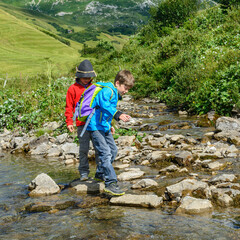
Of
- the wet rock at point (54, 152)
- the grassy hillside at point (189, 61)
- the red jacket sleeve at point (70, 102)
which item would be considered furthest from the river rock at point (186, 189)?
the grassy hillside at point (189, 61)

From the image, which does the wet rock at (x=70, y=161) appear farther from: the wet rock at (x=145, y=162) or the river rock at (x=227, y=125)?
the river rock at (x=227, y=125)

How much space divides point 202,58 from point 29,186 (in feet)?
50.0

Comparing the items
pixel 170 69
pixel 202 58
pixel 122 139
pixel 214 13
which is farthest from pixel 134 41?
pixel 122 139

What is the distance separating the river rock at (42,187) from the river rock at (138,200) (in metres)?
1.35

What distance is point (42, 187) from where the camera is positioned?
570 cm

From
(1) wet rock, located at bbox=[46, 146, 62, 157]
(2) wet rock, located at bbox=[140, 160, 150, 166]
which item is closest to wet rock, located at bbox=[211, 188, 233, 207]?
(2) wet rock, located at bbox=[140, 160, 150, 166]

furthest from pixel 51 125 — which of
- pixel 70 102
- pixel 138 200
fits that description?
pixel 138 200

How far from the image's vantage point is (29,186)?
5.98 m

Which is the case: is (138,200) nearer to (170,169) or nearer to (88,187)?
(88,187)

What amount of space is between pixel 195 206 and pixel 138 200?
3.04 ft

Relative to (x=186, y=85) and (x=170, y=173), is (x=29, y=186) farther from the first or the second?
(x=186, y=85)

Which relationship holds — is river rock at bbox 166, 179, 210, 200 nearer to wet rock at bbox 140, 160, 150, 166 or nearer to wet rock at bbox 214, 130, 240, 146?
wet rock at bbox 140, 160, 150, 166

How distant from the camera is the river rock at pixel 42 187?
5602 mm

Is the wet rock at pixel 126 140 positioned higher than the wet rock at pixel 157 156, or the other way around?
the wet rock at pixel 157 156
